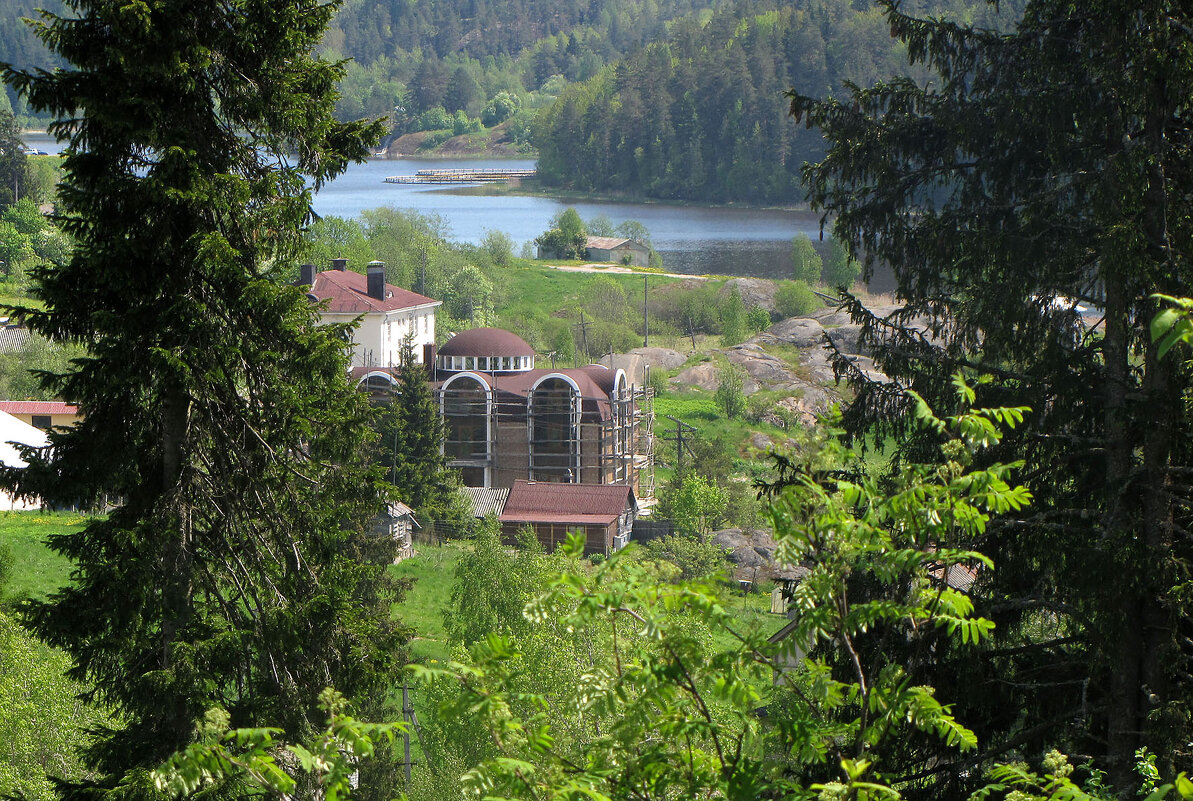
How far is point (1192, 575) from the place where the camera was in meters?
9.31

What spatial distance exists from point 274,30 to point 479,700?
5.81 meters

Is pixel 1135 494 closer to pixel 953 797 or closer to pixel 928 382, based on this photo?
pixel 928 382

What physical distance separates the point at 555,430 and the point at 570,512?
564 cm

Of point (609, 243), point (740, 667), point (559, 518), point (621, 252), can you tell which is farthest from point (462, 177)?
point (740, 667)

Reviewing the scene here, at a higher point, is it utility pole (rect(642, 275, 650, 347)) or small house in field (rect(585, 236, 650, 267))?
small house in field (rect(585, 236, 650, 267))

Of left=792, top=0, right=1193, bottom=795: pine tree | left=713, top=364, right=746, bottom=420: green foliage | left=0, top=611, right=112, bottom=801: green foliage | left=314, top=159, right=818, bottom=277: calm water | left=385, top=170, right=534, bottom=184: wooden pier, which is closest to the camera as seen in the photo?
left=792, top=0, right=1193, bottom=795: pine tree

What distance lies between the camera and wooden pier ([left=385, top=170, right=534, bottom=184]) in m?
168

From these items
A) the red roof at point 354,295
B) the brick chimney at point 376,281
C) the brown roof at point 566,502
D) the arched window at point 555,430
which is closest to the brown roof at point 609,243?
the red roof at point 354,295

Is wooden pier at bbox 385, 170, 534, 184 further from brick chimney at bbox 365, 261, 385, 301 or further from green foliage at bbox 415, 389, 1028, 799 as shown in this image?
green foliage at bbox 415, 389, 1028, 799

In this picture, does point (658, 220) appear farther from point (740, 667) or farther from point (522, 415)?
point (740, 667)

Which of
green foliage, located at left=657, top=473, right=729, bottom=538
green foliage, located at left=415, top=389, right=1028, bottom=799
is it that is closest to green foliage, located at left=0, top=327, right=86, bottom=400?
green foliage, located at left=657, top=473, right=729, bottom=538

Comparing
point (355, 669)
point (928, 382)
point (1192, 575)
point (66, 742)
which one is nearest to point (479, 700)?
point (355, 669)

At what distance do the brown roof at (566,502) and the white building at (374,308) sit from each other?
15010 mm

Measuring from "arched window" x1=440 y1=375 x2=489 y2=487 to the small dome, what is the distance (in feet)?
4.74
